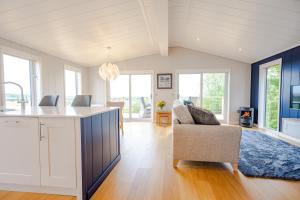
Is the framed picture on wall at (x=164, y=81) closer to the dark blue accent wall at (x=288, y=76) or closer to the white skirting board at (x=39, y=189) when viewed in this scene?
the dark blue accent wall at (x=288, y=76)

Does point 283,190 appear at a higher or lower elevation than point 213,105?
lower

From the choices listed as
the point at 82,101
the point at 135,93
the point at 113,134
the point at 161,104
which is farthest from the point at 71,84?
the point at 113,134

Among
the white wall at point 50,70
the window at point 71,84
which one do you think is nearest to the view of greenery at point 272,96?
the white wall at point 50,70

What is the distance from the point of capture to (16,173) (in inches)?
64.7

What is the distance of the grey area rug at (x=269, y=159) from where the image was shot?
2037 millimetres

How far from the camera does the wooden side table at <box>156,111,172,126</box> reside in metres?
5.42

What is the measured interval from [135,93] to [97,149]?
425 cm

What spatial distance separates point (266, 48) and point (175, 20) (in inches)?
93.4

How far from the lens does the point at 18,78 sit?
349cm

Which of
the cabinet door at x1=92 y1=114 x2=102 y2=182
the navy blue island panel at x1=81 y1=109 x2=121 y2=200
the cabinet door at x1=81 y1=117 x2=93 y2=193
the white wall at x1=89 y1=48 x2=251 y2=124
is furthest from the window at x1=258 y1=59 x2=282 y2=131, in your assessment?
the cabinet door at x1=81 y1=117 x2=93 y2=193

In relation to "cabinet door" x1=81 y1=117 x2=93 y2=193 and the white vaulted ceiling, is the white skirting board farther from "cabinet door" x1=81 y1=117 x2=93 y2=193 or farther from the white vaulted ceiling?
Result: the white vaulted ceiling

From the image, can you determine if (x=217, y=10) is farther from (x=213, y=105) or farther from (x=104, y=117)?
(x=213, y=105)

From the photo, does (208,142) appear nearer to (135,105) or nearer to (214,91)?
(214,91)

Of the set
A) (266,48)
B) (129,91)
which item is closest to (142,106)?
(129,91)
